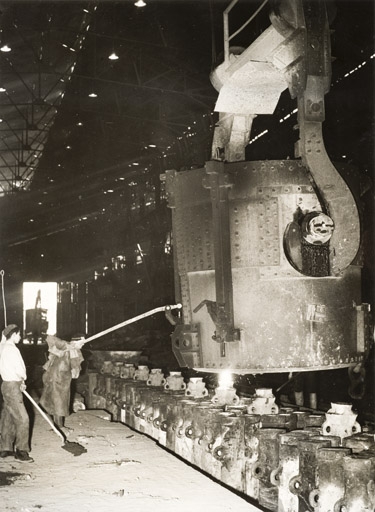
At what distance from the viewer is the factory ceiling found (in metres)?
13.6

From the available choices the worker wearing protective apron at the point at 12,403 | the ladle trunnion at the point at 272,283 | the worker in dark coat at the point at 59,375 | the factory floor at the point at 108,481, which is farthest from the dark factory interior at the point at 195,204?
the worker wearing protective apron at the point at 12,403

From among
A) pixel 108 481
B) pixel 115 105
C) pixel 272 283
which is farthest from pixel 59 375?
pixel 115 105

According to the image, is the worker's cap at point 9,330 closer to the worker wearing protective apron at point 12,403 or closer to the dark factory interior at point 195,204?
the worker wearing protective apron at point 12,403

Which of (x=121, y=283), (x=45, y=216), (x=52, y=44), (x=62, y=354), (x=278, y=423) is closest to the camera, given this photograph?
(x=278, y=423)

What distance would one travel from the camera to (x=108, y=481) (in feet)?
22.7

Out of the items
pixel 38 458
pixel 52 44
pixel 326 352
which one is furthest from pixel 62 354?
pixel 52 44

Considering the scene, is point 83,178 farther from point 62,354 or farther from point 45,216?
point 62,354

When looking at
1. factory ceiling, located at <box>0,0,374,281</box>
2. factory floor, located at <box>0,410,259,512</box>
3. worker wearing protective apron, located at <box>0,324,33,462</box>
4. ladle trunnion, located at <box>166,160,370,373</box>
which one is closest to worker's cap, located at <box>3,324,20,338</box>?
worker wearing protective apron, located at <box>0,324,33,462</box>

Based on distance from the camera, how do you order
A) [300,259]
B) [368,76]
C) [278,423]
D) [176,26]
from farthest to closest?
[176,26] < [368,76] < [278,423] < [300,259]

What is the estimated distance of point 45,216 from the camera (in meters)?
29.5

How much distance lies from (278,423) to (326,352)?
5.69ft

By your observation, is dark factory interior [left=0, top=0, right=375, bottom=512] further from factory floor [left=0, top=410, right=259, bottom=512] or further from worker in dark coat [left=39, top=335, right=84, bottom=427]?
worker in dark coat [left=39, top=335, right=84, bottom=427]

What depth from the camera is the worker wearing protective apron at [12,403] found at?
845 centimetres

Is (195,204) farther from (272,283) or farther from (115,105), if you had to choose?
(115,105)
